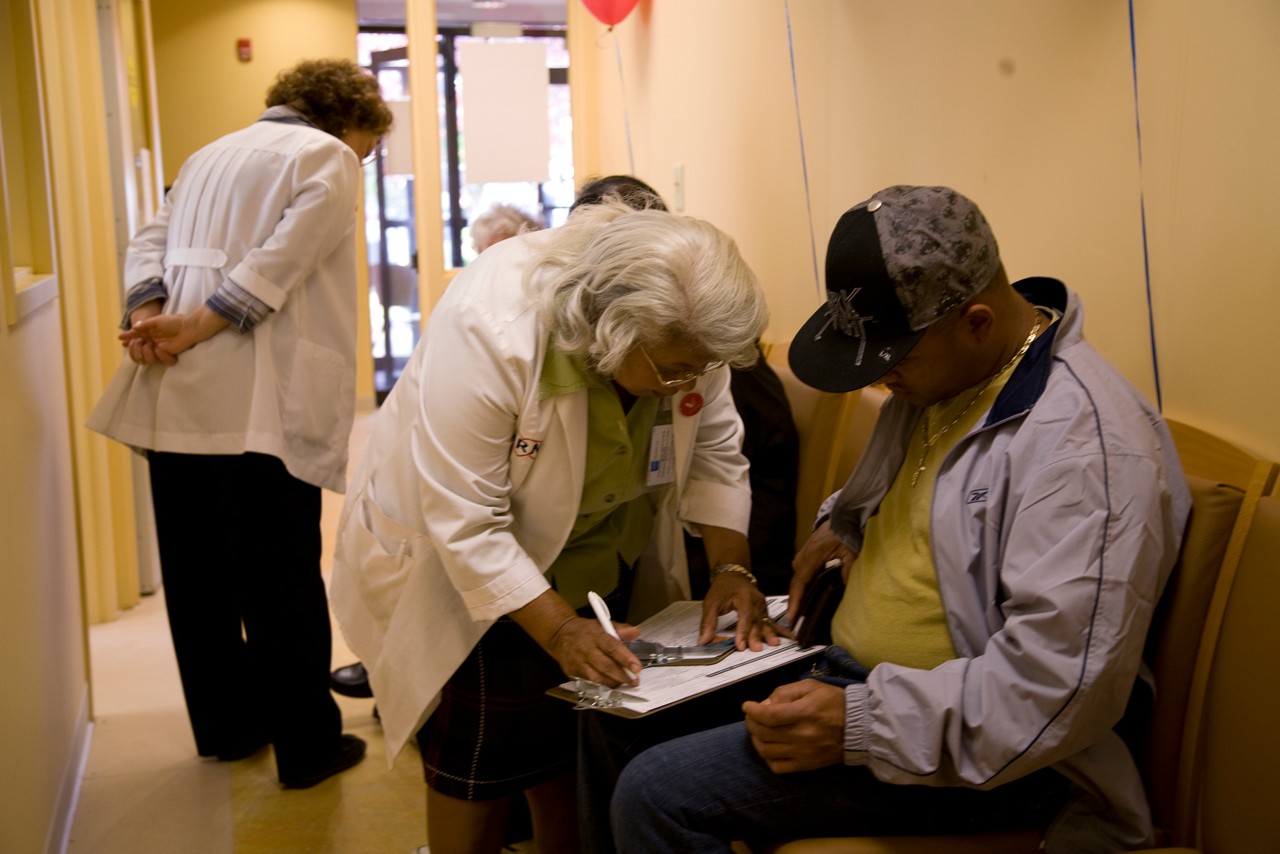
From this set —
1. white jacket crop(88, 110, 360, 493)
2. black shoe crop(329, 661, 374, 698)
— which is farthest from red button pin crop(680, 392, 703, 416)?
black shoe crop(329, 661, 374, 698)

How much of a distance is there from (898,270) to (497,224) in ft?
8.16

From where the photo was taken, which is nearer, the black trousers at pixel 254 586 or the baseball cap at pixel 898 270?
the baseball cap at pixel 898 270

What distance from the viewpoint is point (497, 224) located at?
3.69 meters

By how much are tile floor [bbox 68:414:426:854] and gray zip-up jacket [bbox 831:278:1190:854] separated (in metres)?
1.51

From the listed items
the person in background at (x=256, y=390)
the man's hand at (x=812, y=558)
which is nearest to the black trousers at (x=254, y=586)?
the person in background at (x=256, y=390)

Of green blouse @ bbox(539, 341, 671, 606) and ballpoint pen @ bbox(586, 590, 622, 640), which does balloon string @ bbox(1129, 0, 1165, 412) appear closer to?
green blouse @ bbox(539, 341, 671, 606)

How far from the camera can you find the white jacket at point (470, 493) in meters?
1.65

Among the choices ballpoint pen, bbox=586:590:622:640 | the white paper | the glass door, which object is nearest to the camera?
ballpoint pen, bbox=586:590:622:640

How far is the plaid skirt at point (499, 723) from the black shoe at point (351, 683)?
1314 millimetres

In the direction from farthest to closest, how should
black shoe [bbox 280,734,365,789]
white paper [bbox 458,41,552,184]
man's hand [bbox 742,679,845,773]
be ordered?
white paper [bbox 458,41,552,184] → black shoe [bbox 280,734,365,789] → man's hand [bbox 742,679,845,773]

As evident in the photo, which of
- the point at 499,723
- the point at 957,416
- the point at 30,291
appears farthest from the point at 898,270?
the point at 30,291

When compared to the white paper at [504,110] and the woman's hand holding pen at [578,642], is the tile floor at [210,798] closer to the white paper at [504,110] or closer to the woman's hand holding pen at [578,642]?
the woman's hand holding pen at [578,642]

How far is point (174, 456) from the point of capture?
259 cm

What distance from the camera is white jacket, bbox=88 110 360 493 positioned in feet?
8.35
